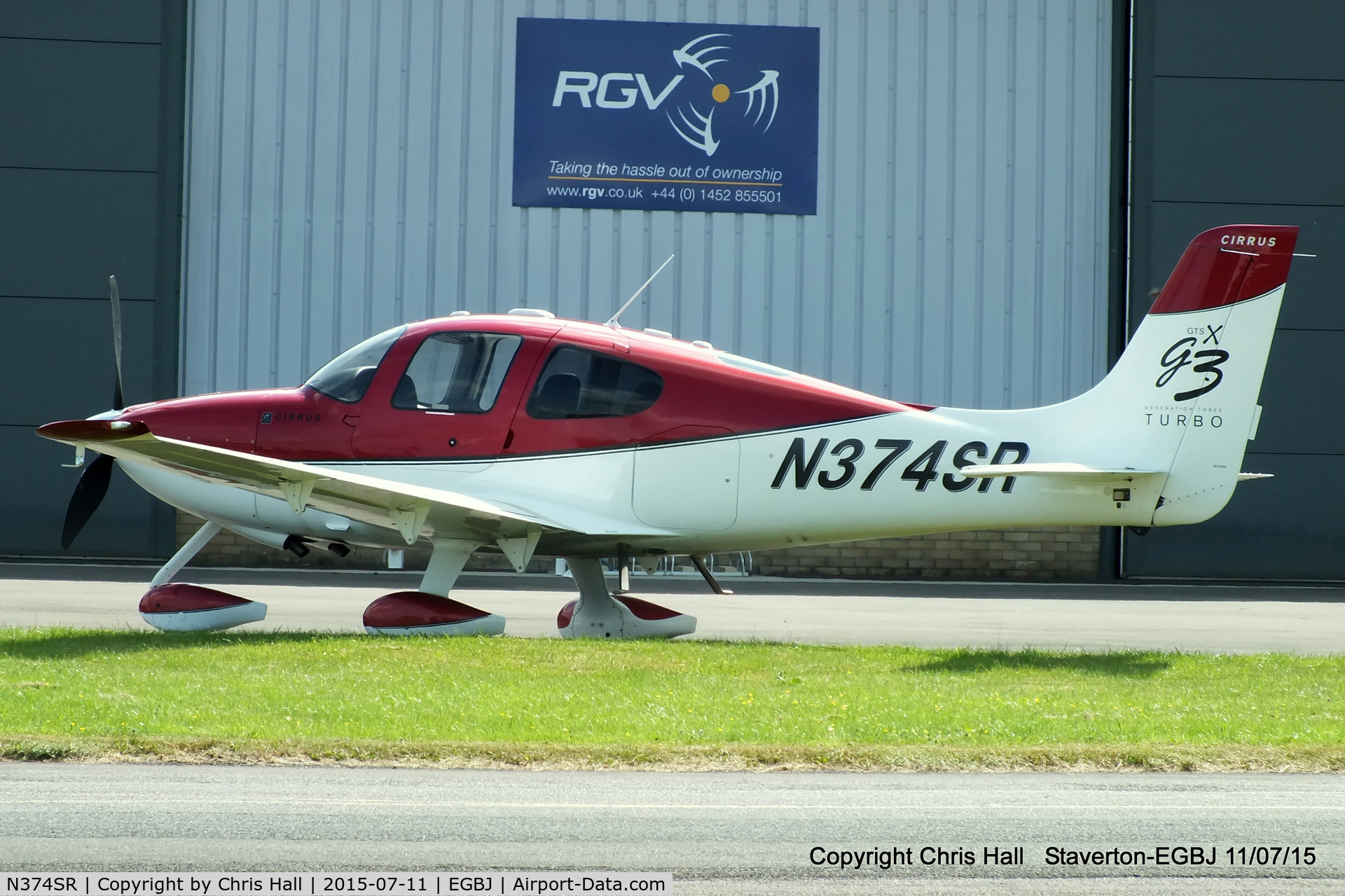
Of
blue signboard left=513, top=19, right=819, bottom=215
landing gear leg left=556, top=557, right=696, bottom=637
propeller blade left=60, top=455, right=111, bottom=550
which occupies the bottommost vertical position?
landing gear leg left=556, top=557, right=696, bottom=637

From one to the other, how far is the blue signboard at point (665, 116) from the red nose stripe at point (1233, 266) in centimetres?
1271

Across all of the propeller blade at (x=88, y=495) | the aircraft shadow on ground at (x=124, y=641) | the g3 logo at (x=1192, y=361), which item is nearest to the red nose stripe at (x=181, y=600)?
the aircraft shadow on ground at (x=124, y=641)

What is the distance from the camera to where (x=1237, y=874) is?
4734mm

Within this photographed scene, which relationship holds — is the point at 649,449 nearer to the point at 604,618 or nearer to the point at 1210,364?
the point at 604,618

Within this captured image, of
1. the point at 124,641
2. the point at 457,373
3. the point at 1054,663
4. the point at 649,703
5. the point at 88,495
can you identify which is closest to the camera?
the point at 649,703

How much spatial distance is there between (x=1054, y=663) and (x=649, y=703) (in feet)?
12.6

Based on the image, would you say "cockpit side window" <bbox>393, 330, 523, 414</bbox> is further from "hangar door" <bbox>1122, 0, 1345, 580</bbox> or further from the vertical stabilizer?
"hangar door" <bbox>1122, 0, 1345, 580</bbox>

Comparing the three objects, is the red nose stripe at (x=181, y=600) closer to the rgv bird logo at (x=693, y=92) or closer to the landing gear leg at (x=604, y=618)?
the landing gear leg at (x=604, y=618)

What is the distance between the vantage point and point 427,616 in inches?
438

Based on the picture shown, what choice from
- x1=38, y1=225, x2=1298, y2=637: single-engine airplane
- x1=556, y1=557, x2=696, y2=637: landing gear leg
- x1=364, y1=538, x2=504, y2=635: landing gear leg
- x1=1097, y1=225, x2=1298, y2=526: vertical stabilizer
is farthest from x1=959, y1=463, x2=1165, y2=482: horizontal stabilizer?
x1=364, y1=538, x2=504, y2=635: landing gear leg

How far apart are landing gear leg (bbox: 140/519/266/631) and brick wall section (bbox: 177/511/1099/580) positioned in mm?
10852

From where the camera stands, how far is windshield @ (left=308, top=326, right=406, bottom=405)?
11.9m

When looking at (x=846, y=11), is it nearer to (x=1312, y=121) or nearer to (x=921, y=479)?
(x=1312, y=121)

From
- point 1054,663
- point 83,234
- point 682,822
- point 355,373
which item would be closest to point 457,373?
point 355,373
